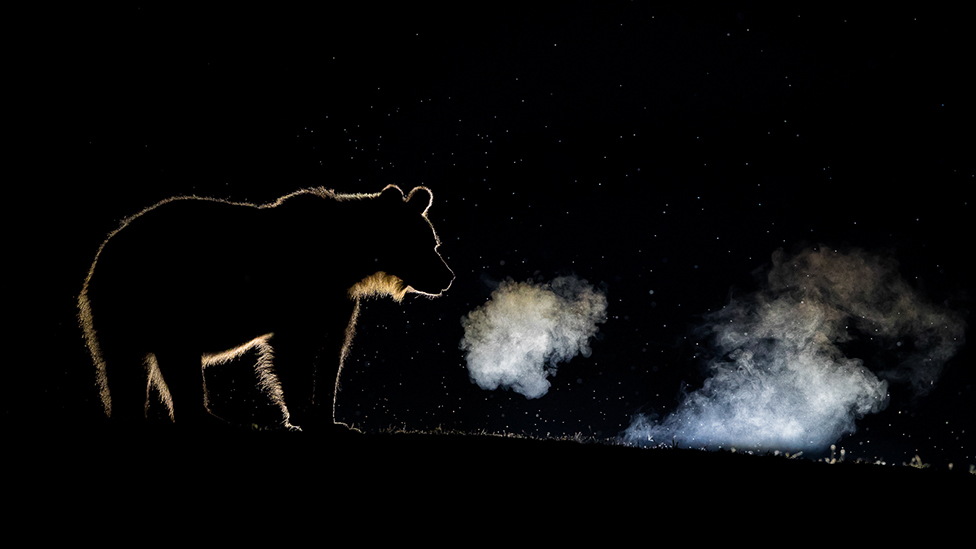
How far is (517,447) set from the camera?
3881 mm

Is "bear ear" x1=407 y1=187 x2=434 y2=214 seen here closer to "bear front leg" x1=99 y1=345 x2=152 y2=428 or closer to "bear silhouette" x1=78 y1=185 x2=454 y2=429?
"bear silhouette" x1=78 y1=185 x2=454 y2=429

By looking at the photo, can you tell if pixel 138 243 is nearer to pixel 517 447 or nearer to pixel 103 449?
pixel 103 449

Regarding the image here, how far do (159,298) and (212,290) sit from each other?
349 millimetres

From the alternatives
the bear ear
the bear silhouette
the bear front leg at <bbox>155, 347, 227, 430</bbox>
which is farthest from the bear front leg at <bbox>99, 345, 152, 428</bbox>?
the bear ear

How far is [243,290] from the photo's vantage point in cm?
441

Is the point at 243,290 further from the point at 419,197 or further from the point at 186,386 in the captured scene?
the point at 419,197

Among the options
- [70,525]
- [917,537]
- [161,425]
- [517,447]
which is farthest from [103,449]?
[917,537]

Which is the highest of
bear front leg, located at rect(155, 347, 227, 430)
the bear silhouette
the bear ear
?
the bear ear

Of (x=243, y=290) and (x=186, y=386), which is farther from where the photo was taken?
(x=243, y=290)

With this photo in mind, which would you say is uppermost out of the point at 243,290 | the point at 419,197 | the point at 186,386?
the point at 419,197

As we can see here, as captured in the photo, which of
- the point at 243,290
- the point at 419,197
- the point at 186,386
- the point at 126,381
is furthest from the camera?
the point at 419,197

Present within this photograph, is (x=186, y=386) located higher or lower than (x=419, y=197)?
lower

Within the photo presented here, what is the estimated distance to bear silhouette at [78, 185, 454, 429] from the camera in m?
4.18

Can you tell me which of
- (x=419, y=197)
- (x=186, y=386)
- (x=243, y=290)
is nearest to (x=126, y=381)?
(x=186, y=386)
